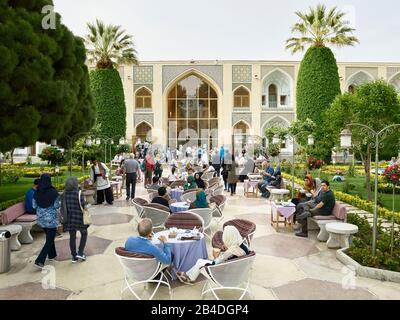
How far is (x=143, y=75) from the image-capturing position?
1251 inches

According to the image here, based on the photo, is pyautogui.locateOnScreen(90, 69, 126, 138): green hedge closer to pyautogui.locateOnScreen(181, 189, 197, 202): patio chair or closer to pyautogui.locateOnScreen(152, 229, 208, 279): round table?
pyautogui.locateOnScreen(181, 189, 197, 202): patio chair

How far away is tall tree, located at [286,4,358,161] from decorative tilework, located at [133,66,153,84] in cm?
1346

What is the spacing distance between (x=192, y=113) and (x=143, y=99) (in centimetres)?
452

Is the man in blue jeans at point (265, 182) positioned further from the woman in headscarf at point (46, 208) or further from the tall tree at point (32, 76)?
the woman in headscarf at point (46, 208)

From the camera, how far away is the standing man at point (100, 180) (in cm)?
1112

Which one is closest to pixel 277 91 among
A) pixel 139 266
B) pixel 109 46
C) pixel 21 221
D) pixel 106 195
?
pixel 109 46

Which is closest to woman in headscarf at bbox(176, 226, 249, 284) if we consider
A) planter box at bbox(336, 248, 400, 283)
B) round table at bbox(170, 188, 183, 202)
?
planter box at bbox(336, 248, 400, 283)

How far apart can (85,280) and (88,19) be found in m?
21.9

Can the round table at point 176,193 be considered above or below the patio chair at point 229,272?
above

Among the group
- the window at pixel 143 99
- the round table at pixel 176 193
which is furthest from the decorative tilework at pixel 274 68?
the round table at pixel 176 193

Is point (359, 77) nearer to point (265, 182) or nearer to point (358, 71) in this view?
point (358, 71)

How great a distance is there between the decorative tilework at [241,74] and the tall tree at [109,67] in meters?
9.88
